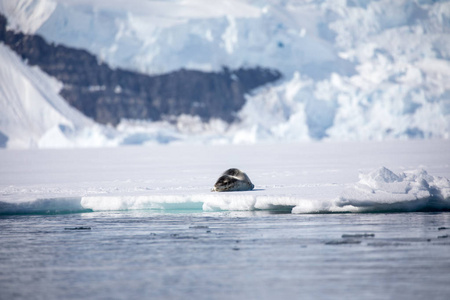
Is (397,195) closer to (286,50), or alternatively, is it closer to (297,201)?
(297,201)

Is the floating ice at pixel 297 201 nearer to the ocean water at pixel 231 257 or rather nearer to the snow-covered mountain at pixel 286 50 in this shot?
the ocean water at pixel 231 257

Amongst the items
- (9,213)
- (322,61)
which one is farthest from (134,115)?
(9,213)

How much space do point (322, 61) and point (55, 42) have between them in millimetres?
31859

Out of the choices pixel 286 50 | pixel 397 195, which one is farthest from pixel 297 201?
pixel 286 50

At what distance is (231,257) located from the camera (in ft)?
28.7

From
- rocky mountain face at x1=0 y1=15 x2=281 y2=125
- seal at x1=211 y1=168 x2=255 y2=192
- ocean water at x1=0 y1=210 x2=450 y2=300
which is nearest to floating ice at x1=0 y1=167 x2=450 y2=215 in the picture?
ocean water at x1=0 y1=210 x2=450 y2=300

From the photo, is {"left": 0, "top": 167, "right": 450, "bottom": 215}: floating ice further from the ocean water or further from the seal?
the seal

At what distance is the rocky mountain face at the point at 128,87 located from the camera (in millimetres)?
85438

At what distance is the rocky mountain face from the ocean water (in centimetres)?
7190

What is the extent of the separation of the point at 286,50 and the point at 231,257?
70212 mm

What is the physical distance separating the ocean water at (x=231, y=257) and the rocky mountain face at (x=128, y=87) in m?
71.9

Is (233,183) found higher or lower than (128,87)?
lower

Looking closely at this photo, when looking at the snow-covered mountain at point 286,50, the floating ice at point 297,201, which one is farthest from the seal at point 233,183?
the snow-covered mountain at point 286,50

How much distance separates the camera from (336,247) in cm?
920
